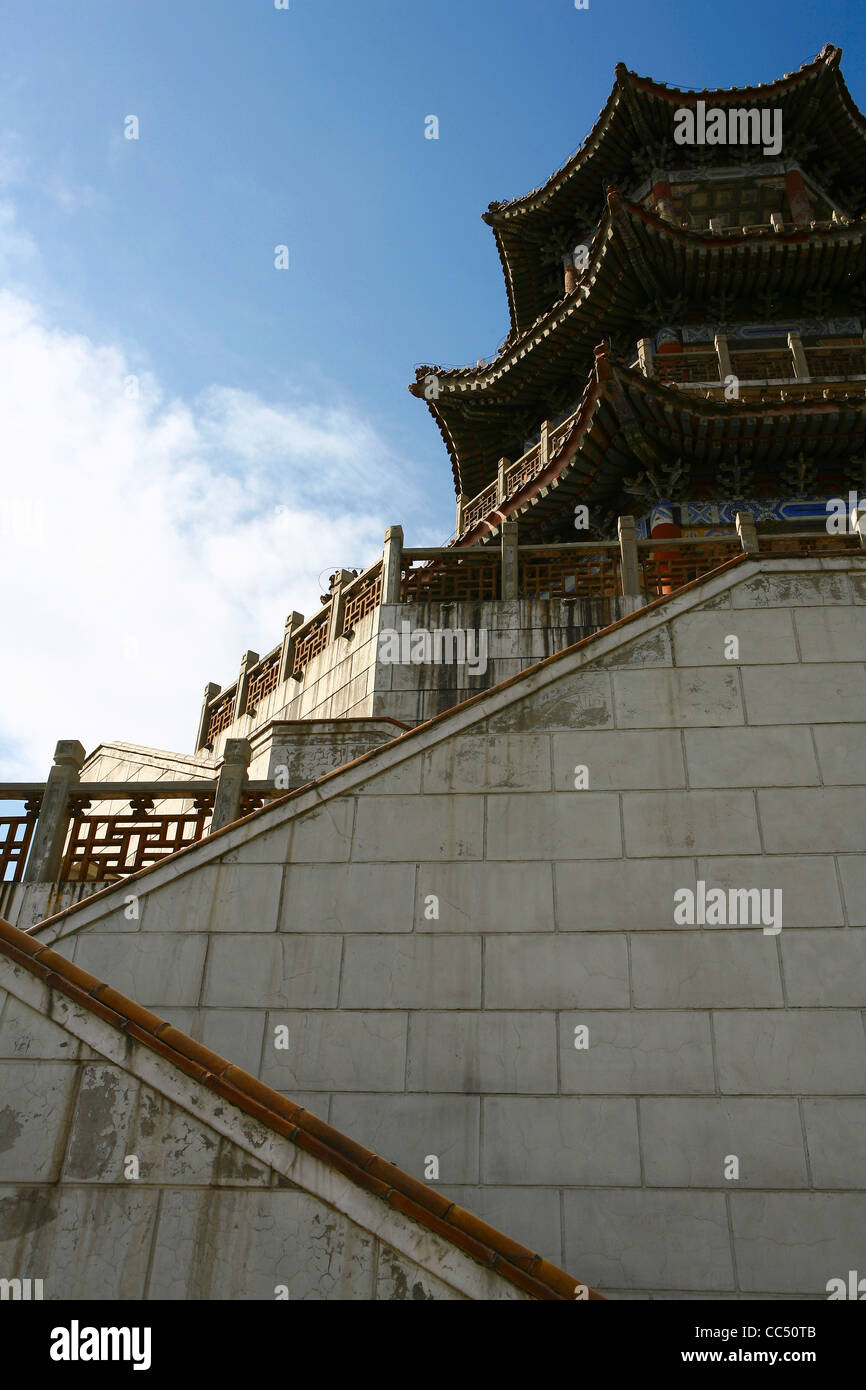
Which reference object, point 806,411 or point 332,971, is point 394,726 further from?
point 806,411

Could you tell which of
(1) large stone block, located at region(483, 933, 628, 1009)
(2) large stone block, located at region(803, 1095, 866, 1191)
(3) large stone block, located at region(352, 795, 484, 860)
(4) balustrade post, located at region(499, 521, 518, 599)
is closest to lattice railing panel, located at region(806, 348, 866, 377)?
(4) balustrade post, located at region(499, 521, 518, 599)

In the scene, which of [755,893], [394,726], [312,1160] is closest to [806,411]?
[394,726]

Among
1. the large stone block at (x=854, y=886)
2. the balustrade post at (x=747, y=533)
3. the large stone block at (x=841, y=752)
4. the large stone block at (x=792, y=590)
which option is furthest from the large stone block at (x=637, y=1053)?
the balustrade post at (x=747, y=533)

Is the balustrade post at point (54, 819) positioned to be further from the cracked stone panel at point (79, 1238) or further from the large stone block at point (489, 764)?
the cracked stone panel at point (79, 1238)

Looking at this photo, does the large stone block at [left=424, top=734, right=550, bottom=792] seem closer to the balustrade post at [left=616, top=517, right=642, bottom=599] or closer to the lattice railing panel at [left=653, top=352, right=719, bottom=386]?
the balustrade post at [left=616, top=517, right=642, bottom=599]

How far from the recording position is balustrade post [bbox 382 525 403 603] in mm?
12055

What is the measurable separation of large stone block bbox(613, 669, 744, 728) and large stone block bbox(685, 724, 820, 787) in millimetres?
128

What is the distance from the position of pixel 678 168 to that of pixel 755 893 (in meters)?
20.1

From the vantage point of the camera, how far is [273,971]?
6332 millimetres

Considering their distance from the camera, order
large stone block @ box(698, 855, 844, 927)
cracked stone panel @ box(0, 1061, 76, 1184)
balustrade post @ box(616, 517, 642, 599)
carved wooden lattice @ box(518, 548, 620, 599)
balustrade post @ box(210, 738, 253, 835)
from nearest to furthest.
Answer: cracked stone panel @ box(0, 1061, 76, 1184), large stone block @ box(698, 855, 844, 927), balustrade post @ box(210, 738, 253, 835), balustrade post @ box(616, 517, 642, 599), carved wooden lattice @ box(518, 548, 620, 599)

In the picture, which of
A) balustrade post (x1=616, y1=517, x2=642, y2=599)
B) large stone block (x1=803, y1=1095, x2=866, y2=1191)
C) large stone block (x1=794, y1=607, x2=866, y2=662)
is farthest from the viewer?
balustrade post (x1=616, y1=517, x2=642, y2=599)

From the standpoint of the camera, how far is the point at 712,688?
23.3 ft

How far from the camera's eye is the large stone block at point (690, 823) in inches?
256
